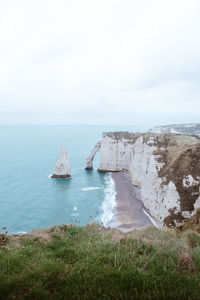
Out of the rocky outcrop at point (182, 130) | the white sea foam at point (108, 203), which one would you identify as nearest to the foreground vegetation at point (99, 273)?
the white sea foam at point (108, 203)

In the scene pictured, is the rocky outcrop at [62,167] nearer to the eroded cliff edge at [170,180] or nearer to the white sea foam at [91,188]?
the white sea foam at [91,188]

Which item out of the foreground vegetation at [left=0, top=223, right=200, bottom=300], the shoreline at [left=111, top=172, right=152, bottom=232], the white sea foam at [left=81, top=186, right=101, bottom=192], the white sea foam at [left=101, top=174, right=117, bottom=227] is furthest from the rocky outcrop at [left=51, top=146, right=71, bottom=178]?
the foreground vegetation at [left=0, top=223, right=200, bottom=300]

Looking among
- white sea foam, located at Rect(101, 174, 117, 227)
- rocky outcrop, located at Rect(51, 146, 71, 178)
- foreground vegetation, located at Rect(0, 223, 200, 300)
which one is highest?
foreground vegetation, located at Rect(0, 223, 200, 300)

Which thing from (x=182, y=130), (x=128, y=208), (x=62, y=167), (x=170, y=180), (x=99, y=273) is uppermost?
(x=182, y=130)

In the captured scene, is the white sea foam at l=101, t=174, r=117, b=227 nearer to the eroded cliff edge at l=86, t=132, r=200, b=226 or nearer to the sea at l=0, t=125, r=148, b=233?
the sea at l=0, t=125, r=148, b=233

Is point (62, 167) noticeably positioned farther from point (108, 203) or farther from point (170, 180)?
point (170, 180)

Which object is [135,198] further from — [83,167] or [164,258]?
[164,258]

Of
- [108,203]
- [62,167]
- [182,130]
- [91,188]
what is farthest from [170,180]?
[182,130]
